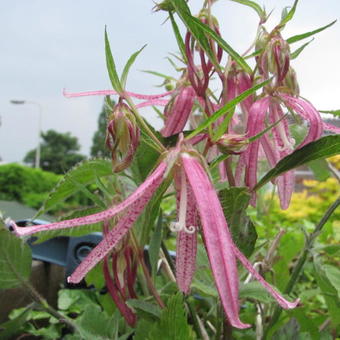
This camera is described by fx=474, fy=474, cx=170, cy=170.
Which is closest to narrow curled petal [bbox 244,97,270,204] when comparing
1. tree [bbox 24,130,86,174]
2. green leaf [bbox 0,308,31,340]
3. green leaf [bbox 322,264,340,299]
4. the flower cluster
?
the flower cluster

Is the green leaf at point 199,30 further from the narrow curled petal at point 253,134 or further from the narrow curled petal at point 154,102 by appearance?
the narrow curled petal at point 154,102

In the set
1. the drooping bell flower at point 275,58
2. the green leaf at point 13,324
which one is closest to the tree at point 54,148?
the green leaf at point 13,324

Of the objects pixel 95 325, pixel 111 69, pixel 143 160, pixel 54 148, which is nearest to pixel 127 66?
pixel 111 69

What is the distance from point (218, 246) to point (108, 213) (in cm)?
9

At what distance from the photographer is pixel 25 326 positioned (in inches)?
31.5

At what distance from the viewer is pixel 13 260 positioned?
1.99 ft

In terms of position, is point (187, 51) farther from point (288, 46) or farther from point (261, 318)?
point (261, 318)

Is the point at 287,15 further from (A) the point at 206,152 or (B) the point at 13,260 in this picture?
(B) the point at 13,260

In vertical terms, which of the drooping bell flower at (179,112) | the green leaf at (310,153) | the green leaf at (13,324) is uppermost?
the drooping bell flower at (179,112)

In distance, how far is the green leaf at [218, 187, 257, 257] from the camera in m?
0.42

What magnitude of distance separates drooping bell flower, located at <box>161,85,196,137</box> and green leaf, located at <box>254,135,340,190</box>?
12 cm

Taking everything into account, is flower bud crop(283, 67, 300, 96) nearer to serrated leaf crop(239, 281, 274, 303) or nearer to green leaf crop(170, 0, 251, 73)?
green leaf crop(170, 0, 251, 73)

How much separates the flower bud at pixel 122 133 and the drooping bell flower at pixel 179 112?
0.34 feet

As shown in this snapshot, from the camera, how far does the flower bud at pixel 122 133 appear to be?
0.41 m
